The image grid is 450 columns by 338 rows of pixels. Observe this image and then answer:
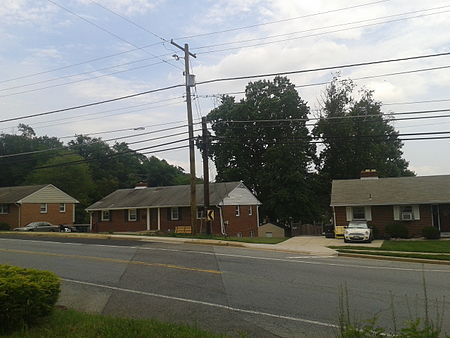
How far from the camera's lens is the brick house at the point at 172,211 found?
131 feet

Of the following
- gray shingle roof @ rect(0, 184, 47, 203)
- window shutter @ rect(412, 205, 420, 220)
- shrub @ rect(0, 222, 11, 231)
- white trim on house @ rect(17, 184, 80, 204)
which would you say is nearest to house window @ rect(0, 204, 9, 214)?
gray shingle roof @ rect(0, 184, 47, 203)

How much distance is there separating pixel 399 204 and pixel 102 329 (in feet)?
94.9

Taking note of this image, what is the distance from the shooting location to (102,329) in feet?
20.8

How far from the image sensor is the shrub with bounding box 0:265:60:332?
6.50m

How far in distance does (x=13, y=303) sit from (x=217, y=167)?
48.5 metres

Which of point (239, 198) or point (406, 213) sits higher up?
point (239, 198)

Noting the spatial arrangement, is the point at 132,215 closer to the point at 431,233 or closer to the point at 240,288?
the point at 431,233

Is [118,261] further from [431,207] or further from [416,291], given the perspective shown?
[431,207]

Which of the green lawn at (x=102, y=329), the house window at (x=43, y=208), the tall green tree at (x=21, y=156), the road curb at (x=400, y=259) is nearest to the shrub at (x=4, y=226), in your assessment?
the house window at (x=43, y=208)

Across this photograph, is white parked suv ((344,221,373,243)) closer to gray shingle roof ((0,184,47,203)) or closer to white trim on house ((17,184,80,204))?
white trim on house ((17,184,80,204))

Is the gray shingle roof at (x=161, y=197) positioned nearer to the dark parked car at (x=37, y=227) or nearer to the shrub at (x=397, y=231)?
the dark parked car at (x=37, y=227)

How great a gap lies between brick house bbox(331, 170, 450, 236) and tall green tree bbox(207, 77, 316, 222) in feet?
45.1

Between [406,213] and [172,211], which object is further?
[172,211]

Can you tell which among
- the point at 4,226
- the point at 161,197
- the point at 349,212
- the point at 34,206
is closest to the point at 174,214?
the point at 161,197
